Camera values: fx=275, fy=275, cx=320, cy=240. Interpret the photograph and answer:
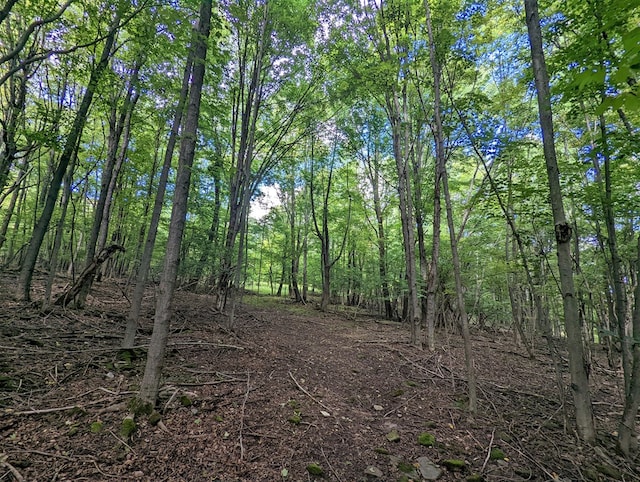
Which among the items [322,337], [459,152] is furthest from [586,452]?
[459,152]

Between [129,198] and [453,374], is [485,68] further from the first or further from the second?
[129,198]

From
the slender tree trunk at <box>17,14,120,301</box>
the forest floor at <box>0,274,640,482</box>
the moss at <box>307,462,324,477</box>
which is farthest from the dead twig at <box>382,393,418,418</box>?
the slender tree trunk at <box>17,14,120,301</box>

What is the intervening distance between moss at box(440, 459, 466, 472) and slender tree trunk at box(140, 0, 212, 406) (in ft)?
10.9

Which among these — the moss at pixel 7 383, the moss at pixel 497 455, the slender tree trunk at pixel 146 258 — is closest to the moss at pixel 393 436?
the moss at pixel 497 455

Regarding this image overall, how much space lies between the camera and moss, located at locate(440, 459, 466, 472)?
115 inches

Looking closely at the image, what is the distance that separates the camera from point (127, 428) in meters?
2.76

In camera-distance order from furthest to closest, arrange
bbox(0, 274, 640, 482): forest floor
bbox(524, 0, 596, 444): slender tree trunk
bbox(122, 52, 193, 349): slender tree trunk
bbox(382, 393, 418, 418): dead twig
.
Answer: bbox(122, 52, 193, 349): slender tree trunk → bbox(382, 393, 418, 418): dead twig → bbox(524, 0, 596, 444): slender tree trunk → bbox(0, 274, 640, 482): forest floor

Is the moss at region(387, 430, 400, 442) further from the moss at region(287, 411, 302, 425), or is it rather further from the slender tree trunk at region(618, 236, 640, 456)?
the slender tree trunk at region(618, 236, 640, 456)

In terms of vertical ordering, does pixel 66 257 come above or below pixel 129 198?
below

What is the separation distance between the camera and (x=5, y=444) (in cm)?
241

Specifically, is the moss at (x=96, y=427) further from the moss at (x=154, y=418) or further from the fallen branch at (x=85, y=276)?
the fallen branch at (x=85, y=276)

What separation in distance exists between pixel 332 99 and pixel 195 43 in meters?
7.29

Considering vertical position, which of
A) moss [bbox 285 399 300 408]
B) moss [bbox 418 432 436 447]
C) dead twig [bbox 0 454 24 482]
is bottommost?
moss [bbox 418 432 436 447]

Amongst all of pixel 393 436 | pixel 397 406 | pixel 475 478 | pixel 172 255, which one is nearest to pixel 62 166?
pixel 172 255
